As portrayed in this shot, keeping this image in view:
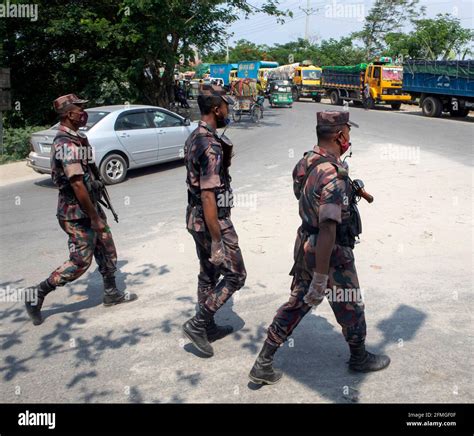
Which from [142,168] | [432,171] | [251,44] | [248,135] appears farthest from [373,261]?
[251,44]

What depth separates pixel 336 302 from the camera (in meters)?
2.92

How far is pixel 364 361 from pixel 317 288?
813mm

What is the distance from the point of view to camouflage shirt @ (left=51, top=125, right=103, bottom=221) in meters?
3.69

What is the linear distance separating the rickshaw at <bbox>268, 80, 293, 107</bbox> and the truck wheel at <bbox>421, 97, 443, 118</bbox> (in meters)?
7.63

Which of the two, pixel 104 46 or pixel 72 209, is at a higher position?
pixel 104 46

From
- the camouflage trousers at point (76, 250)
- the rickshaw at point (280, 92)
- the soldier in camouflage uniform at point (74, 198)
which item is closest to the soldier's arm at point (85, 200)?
the soldier in camouflage uniform at point (74, 198)

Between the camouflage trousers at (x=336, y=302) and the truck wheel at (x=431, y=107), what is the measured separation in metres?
19.8

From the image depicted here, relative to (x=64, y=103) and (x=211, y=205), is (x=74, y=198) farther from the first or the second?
(x=211, y=205)

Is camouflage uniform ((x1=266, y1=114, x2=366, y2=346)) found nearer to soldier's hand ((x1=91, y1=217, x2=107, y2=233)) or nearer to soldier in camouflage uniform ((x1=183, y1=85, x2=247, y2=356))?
soldier in camouflage uniform ((x1=183, y1=85, x2=247, y2=356))

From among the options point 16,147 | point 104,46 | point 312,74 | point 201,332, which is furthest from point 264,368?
point 312,74

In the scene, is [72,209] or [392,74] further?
[392,74]

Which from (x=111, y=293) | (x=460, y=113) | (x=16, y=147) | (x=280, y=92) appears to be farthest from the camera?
(x=280, y=92)

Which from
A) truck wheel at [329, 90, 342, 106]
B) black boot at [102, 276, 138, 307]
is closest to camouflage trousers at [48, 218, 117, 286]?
black boot at [102, 276, 138, 307]

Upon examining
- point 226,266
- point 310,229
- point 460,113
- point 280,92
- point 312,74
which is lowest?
point 226,266
